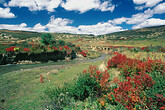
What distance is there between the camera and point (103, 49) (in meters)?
66.8

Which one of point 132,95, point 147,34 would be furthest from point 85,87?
point 147,34

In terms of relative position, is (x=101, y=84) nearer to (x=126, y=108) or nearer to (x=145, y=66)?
(x=126, y=108)

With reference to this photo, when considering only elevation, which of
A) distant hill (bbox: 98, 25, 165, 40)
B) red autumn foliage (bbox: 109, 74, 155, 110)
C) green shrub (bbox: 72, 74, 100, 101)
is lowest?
green shrub (bbox: 72, 74, 100, 101)

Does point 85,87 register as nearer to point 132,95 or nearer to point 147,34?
point 132,95

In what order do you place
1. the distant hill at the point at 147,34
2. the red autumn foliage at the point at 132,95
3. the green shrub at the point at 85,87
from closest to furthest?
the red autumn foliage at the point at 132,95, the green shrub at the point at 85,87, the distant hill at the point at 147,34

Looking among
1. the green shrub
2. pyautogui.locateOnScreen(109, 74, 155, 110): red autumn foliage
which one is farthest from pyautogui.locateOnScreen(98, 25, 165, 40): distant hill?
the green shrub

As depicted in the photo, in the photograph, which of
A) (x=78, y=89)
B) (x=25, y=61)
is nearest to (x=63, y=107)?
(x=78, y=89)

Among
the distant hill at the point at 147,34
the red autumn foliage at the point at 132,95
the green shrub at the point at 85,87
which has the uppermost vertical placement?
the distant hill at the point at 147,34

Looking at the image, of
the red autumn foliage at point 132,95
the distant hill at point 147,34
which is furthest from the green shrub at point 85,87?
the distant hill at point 147,34

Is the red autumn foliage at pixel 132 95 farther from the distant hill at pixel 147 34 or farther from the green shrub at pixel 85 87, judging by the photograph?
the distant hill at pixel 147 34

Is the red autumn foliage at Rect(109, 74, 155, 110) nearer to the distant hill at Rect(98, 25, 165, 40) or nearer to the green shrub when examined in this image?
the green shrub

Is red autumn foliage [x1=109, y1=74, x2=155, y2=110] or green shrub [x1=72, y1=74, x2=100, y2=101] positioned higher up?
red autumn foliage [x1=109, y1=74, x2=155, y2=110]

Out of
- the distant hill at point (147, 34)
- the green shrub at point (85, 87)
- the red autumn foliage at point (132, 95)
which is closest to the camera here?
the red autumn foliage at point (132, 95)

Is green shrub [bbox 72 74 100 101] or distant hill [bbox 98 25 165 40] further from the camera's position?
distant hill [bbox 98 25 165 40]
